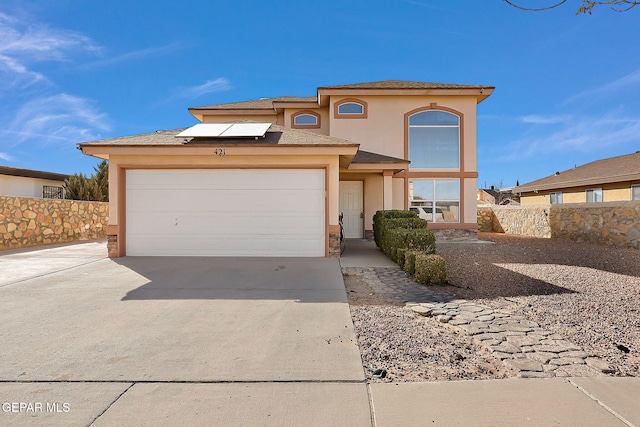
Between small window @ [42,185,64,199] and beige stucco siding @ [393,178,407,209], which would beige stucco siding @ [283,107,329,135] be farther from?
small window @ [42,185,64,199]

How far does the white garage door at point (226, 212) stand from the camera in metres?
9.35

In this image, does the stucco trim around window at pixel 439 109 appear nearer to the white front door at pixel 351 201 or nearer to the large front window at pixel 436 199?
the large front window at pixel 436 199

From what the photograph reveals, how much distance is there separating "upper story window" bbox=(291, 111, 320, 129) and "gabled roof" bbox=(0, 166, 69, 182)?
17.3 m

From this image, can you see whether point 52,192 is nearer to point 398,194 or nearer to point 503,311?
point 398,194

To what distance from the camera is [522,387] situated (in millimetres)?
2818

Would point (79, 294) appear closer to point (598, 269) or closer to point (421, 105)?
point (598, 269)

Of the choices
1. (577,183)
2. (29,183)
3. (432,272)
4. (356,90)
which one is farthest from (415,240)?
(29,183)

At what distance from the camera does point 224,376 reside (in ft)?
9.93

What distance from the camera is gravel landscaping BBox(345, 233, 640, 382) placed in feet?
10.5

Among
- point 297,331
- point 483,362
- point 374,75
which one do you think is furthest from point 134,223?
point 374,75

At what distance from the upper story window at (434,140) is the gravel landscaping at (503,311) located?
20.4 ft

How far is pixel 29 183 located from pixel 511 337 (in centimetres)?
2674

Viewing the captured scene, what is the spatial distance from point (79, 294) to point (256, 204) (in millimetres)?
4676

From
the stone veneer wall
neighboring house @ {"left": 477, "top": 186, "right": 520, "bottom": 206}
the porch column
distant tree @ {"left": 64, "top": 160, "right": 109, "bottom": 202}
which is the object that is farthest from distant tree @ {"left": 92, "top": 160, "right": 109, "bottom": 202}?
neighboring house @ {"left": 477, "top": 186, "right": 520, "bottom": 206}
